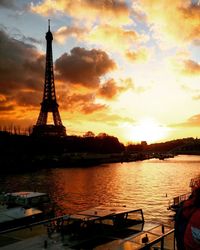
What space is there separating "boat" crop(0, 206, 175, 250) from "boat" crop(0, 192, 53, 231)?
25.5 ft

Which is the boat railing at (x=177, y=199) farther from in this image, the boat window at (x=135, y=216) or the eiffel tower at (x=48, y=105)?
the eiffel tower at (x=48, y=105)

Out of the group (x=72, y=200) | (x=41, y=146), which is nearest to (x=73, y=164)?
(x=41, y=146)

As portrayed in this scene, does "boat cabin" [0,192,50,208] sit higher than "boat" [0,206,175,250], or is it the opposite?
"boat" [0,206,175,250]

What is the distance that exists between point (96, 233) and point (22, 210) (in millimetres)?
15177

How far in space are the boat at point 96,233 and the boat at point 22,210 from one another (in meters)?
7.77

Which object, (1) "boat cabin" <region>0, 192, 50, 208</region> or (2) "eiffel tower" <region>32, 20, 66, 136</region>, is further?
(2) "eiffel tower" <region>32, 20, 66, 136</region>

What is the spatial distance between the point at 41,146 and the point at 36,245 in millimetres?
143845

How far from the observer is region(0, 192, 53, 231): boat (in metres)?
28.0

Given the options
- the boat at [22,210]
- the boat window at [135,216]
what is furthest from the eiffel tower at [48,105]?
the boat window at [135,216]

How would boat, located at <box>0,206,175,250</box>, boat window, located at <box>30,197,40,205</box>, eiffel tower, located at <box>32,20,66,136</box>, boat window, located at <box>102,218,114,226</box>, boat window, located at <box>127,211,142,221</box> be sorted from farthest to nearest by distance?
eiffel tower, located at <box>32,20,66,136</box>
boat window, located at <box>30,197,40,205</box>
boat window, located at <box>127,211,142,221</box>
boat window, located at <box>102,218,114,226</box>
boat, located at <box>0,206,175,250</box>

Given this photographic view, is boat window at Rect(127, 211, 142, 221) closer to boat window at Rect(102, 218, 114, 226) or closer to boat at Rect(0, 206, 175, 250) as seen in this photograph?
boat at Rect(0, 206, 175, 250)

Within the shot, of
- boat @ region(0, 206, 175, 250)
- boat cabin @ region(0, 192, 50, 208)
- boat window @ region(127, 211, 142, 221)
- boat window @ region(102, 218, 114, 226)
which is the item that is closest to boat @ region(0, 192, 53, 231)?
boat cabin @ region(0, 192, 50, 208)

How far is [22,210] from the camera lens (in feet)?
102

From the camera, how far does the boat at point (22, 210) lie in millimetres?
28031
